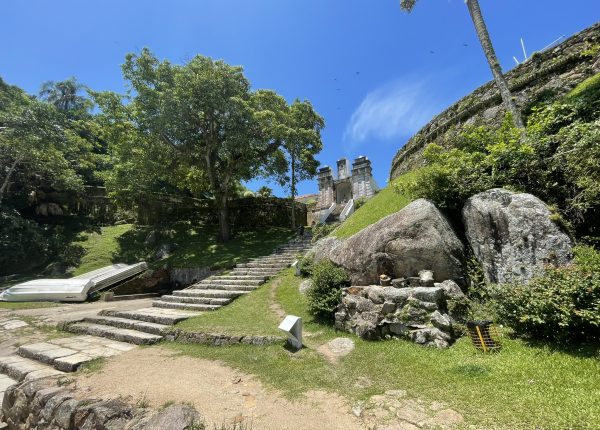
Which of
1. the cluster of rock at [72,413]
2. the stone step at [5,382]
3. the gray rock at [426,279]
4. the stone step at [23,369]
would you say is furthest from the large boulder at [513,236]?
the stone step at [5,382]

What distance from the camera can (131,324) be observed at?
283 inches

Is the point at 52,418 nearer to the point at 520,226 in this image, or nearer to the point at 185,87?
the point at 520,226

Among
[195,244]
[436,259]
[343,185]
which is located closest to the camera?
[436,259]

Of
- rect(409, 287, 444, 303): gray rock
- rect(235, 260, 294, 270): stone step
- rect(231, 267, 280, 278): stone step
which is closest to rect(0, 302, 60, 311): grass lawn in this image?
rect(231, 267, 280, 278): stone step

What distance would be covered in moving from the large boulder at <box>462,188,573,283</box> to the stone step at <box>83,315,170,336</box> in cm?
706

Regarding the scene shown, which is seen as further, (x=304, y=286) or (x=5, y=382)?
(x=304, y=286)

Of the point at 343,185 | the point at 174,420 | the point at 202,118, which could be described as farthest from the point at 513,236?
the point at 343,185

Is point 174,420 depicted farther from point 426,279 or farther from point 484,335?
point 426,279

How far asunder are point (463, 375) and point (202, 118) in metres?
15.9

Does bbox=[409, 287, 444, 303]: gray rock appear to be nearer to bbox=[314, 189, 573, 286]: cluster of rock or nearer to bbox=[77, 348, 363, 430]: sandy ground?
bbox=[314, 189, 573, 286]: cluster of rock

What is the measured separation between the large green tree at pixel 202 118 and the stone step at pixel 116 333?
398 inches

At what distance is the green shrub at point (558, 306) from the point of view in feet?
11.4

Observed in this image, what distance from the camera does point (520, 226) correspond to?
5.06m

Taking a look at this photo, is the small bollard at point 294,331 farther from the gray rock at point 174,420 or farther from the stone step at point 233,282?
the stone step at point 233,282
